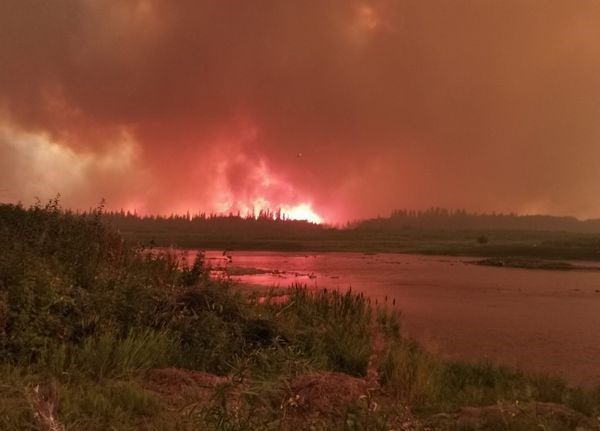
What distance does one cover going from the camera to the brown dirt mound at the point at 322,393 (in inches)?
283

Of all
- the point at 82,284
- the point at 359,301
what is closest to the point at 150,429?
the point at 82,284

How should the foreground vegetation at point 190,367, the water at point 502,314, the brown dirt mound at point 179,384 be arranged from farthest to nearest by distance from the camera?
the water at point 502,314 < the brown dirt mound at point 179,384 < the foreground vegetation at point 190,367

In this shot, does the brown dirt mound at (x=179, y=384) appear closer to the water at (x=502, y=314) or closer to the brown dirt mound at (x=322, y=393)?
the brown dirt mound at (x=322, y=393)

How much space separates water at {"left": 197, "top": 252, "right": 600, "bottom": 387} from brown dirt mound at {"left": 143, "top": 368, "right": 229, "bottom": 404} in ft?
27.1

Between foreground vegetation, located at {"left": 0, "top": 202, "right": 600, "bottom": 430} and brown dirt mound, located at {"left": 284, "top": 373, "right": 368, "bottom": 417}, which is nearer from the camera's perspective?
foreground vegetation, located at {"left": 0, "top": 202, "right": 600, "bottom": 430}

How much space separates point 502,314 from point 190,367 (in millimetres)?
16691

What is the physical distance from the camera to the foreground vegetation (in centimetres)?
613

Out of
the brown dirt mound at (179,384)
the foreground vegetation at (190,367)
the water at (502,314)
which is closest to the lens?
the foreground vegetation at (190,367)

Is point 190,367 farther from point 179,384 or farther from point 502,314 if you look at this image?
point 502,314

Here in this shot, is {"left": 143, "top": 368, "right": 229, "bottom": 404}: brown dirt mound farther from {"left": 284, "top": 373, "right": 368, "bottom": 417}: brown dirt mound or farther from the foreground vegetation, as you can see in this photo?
{"left": 284, "top": 373, "right": 368, "bottom": 417}: brown dirt mound

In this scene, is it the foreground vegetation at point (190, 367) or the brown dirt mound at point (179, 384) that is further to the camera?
the brown dirt mound at point (179, 384)

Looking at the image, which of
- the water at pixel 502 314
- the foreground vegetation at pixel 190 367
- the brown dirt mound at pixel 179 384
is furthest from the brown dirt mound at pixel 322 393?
the water at pixel 502 314

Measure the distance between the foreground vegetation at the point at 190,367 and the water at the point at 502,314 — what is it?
7.70 feet

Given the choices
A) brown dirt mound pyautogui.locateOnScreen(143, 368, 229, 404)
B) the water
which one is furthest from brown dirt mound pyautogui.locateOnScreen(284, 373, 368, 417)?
the water
